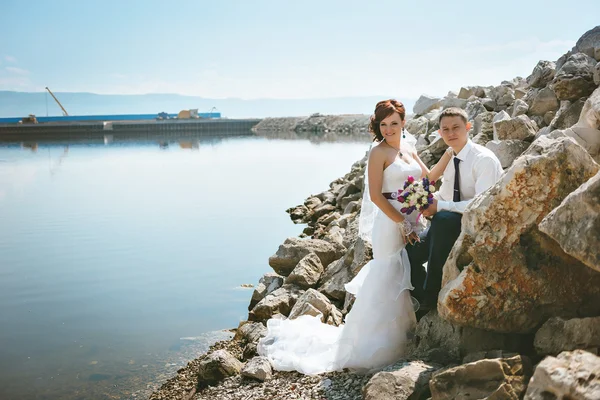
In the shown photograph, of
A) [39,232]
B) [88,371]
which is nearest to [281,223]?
[39,232]

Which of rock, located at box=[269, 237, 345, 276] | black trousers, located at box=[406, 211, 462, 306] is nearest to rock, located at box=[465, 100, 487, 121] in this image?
rock, located at box=[269, 237, 345, 276]

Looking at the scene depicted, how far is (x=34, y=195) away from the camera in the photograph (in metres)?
25.2

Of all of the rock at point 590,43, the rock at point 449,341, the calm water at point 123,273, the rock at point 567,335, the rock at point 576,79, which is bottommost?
the calm water at point 123,273

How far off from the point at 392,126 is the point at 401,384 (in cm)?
256

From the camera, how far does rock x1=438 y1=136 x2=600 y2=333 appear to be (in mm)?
4074

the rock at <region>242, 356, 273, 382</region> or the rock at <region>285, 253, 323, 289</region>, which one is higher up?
the rock at <region>285, 253, 323, 289</region>

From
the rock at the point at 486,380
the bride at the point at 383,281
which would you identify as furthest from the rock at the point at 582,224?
the bride at the point at 383,281

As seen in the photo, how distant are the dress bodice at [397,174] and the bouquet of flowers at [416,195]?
37 centimetres

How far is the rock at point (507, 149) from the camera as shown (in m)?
7.84

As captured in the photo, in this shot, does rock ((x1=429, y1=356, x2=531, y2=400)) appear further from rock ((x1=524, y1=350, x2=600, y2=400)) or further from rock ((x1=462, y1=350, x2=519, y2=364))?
rock ((x1=524, y1=350, x2=600, y2=400))

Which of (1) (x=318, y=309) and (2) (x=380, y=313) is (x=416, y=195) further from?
(1) (x=318, y=309)

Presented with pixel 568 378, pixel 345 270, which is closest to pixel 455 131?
pixel 568 378

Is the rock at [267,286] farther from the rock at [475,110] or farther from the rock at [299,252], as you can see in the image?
the rock at [475,110]

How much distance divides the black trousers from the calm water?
3.83 metres
